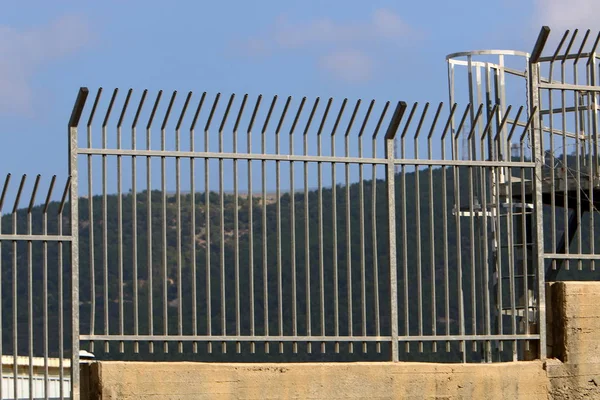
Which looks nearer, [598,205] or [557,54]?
[557,54]

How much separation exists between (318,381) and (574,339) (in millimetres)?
2173

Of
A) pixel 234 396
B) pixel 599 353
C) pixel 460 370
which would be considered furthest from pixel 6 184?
pixel 599 353

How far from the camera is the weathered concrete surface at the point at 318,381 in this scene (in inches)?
246

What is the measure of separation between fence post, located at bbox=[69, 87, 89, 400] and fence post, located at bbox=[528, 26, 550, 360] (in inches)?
137

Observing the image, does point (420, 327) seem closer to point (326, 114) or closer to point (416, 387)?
point (416, 387)

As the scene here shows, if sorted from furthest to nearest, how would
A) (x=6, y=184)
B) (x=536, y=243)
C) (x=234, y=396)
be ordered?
(x=536, y=243), (x=234, y=396), (x=6, y=184)

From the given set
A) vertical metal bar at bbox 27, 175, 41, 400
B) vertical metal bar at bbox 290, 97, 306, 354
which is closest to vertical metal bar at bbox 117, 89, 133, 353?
vertical metal bar at bbox 27, 175, 41, 400

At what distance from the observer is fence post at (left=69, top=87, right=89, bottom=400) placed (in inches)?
241

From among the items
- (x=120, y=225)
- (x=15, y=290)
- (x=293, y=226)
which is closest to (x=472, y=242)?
(x=293, y=226)

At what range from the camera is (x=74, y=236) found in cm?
620

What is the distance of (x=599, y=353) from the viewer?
25.7 ft

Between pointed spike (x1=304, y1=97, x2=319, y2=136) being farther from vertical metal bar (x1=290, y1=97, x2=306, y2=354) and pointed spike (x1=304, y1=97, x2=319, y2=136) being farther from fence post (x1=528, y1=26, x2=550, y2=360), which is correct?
fence post (x1=528, y1=26, x2=550, y2=360)

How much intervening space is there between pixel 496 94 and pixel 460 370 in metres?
3.22

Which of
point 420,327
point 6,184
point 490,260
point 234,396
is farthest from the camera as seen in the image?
point 490,260
